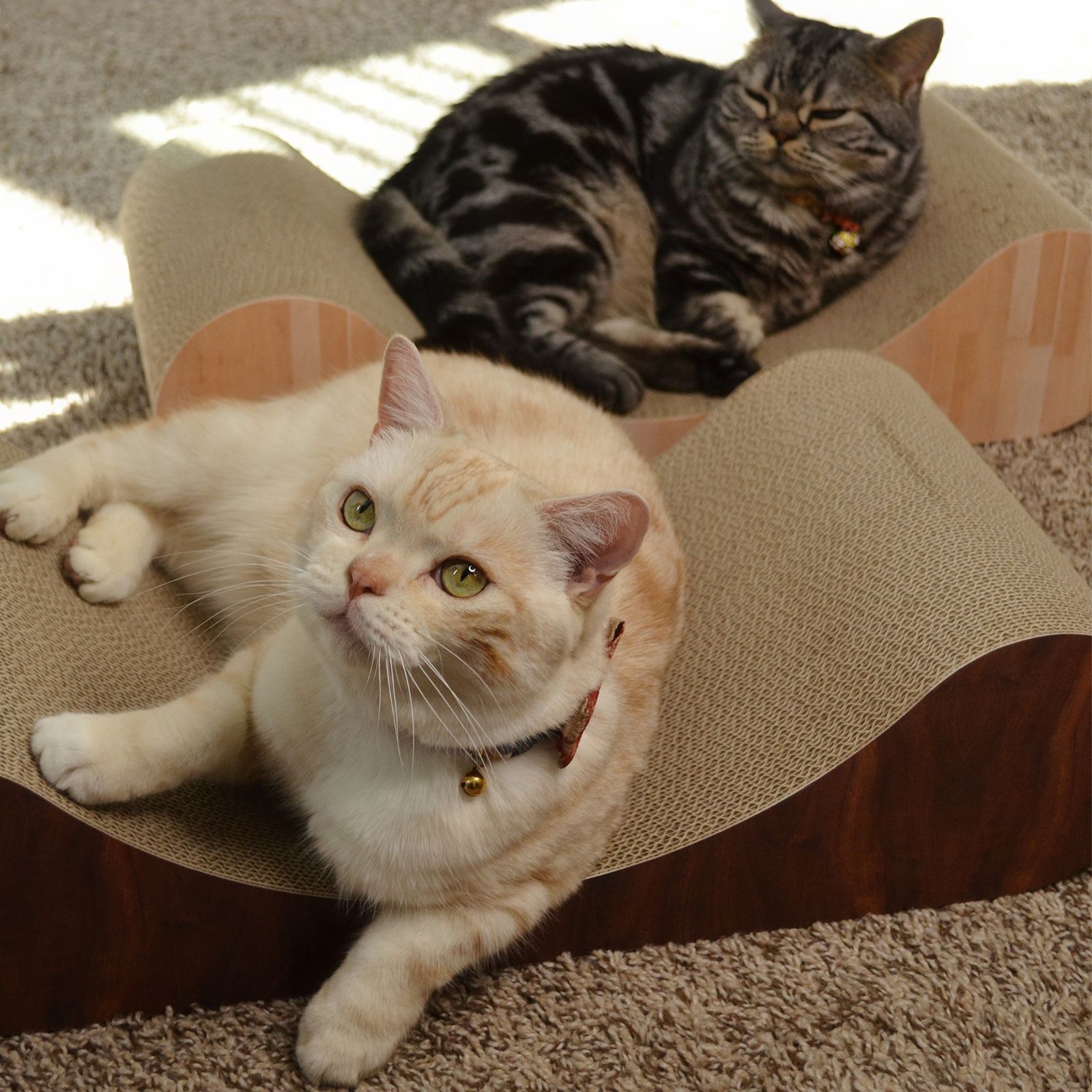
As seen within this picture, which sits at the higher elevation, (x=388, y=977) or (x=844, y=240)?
(x=844, y=240)

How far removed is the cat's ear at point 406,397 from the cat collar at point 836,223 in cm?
157

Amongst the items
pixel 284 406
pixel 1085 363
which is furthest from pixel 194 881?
pixel 1085 363

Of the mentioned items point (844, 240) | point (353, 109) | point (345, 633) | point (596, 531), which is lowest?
point (353, 109)

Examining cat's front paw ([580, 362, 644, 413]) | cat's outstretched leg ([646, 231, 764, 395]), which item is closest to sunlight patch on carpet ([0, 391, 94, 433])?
cat's front paw ([580, 362, 644, 413])

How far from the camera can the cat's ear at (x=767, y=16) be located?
2521mm

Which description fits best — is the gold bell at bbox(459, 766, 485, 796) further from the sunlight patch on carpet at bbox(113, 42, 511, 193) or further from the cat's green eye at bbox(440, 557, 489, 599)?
the sunlight patch on carpet at bbox(113, 42, 511, 193)

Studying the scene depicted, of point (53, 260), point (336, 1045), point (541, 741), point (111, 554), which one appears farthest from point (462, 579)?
point (53, 260)

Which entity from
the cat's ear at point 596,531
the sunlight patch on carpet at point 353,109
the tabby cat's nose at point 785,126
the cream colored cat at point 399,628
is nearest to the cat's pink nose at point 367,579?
the cream colored cat at point 399,628

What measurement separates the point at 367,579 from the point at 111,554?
2.07 ft

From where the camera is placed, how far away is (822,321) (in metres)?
2.50

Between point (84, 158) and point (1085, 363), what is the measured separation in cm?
263

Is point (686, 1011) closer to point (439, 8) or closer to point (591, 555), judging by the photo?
point (591, 555)

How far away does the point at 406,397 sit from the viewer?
1149mm

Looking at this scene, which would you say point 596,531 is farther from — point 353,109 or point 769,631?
point 353,109
